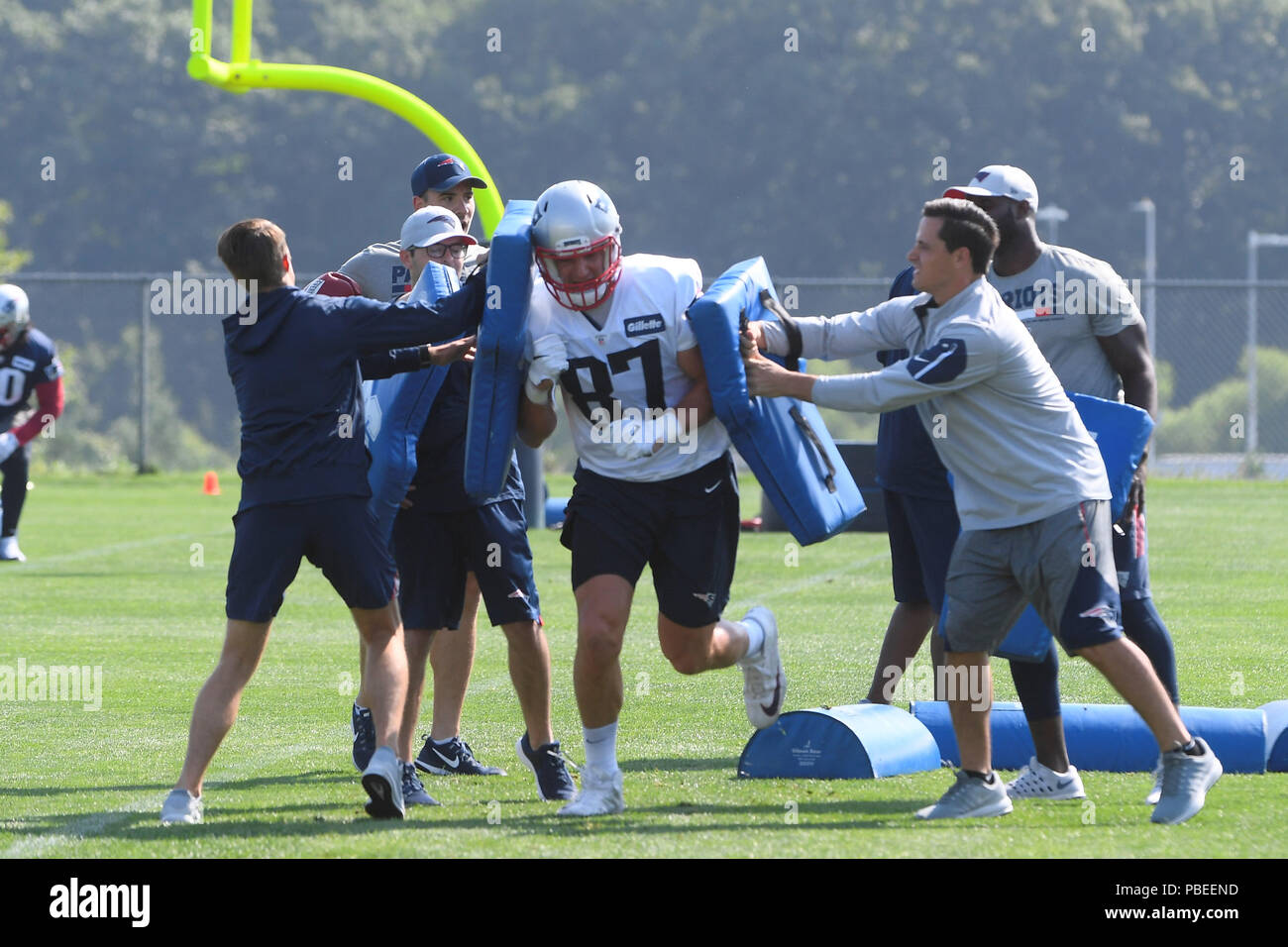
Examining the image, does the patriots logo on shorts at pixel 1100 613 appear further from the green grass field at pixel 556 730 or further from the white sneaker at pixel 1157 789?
the green grass field at pixel 556 730

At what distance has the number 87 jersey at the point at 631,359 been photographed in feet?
18.6

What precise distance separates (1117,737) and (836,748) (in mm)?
933

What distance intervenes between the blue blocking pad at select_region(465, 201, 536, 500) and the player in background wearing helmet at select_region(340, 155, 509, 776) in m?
0.81

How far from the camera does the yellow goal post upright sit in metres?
14.7

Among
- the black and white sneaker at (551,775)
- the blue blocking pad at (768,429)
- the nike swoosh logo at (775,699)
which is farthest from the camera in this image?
the nike swoosh logo at (775,699)

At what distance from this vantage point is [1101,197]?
49.2 metres

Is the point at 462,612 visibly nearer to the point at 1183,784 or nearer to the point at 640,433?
the point at 640,433

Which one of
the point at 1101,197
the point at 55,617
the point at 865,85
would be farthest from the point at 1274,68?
the point at 55,617

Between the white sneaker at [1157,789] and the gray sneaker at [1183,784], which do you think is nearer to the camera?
the gray sneaker at [1183,784]

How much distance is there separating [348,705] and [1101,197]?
145 ft

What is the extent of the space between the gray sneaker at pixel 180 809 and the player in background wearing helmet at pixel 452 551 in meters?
0.77

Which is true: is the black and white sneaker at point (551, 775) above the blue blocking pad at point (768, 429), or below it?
below

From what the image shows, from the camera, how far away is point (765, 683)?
630cm

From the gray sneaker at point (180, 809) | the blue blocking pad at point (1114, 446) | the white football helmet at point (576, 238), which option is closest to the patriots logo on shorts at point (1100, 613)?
the blue blocking pad at point (1114, 446)
